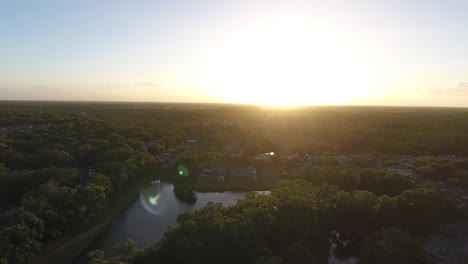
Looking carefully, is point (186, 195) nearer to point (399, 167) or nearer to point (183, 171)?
point (183, 171)

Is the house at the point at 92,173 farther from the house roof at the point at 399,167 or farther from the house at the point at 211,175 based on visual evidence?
the house roof at the point at 399,167

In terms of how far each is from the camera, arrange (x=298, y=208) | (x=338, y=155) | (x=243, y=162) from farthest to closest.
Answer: (x=338, y=155) < (x=243, y=162) < (x=298, y=208)

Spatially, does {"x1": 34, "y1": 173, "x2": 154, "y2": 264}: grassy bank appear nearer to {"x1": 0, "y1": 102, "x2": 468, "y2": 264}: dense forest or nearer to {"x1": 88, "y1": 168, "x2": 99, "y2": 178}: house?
{"x1": 0, "y1": 102, "x2": 468, "y2": 264}: dense forest

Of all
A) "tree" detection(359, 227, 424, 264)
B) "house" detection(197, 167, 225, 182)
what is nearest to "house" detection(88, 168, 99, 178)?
"house" detection(197, 167, 225, 182)

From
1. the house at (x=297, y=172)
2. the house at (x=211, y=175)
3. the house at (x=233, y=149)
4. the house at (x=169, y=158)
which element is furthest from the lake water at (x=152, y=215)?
the house at (x=233, y=149)

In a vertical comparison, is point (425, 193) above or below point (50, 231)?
above

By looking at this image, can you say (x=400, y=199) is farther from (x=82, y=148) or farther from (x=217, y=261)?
(x=82, y=148)

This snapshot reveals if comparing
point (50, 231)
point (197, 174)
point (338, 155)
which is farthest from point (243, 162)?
point (50, 231)
